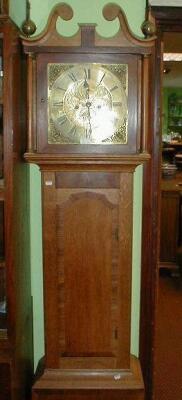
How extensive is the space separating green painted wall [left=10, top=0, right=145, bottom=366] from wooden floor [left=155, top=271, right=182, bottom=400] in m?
0.35

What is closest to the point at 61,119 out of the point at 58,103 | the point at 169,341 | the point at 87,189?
the point at 58,103

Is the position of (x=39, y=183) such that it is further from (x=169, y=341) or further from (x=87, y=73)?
(x=169, y=341)

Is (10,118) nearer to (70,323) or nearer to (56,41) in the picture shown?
(56,41)

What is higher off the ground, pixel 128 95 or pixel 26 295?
pixel 128 95

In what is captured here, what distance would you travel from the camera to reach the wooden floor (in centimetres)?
236

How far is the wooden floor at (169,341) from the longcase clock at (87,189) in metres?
0.53

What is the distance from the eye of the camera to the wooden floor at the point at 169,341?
236 centimetres

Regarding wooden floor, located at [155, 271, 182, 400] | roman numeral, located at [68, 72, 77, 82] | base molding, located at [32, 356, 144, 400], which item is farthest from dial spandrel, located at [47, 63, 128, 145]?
wooden floor, located at [155, 271, 182, 400]

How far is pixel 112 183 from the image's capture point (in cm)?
178

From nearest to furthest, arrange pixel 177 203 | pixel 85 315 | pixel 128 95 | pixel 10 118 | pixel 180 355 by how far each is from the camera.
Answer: pixel 10 118 < pixel 128 95 < pixel 85 315 < pixel 180 355 < pixel 177 203

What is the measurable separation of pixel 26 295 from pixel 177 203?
2259 millimetres

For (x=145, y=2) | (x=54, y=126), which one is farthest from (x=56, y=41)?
(x=145, y=2)

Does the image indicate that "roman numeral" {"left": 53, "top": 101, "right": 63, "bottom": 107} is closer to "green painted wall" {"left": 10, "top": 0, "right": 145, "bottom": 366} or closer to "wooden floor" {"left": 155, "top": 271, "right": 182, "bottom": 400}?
"green painted wall" {"left": 10, "top": 0, "right": 145, "bottom": 366}

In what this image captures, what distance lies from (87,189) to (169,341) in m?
1.59
